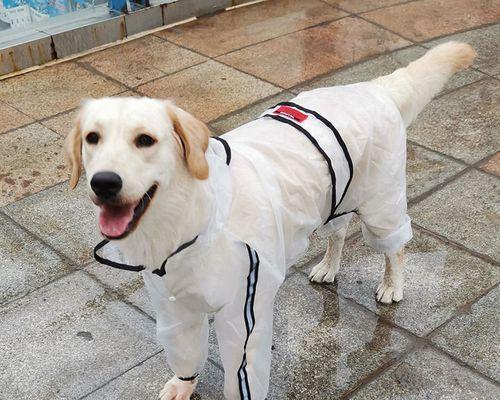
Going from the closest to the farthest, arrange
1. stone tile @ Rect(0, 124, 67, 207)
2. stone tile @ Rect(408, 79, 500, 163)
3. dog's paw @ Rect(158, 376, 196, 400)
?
dog's paw @ Rect(158, 376, 196, 400)
stone tile @ Rect(0, 124, 67, 207)
stone tile @ Rect(408, 79, 500, 163)

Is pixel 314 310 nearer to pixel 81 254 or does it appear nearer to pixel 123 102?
pixel 81 254

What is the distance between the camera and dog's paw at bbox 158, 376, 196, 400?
3.79 metres

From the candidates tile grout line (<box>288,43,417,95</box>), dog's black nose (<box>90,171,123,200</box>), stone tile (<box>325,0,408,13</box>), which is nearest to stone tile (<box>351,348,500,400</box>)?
dog's black nose (<box>90,171,123,200</box>)

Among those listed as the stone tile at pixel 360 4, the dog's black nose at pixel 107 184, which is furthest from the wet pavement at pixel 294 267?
the dog's black nose at pixel 107 184

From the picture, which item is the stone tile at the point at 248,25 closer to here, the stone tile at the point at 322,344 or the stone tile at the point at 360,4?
the stone tile at the point at 360,4

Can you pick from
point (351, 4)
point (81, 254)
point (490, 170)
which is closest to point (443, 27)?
point (351, 4)

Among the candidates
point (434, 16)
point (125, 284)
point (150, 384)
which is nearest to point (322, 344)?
point (150, 384)

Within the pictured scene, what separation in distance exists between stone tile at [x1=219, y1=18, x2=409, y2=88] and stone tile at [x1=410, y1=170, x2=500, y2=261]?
6.93 feet

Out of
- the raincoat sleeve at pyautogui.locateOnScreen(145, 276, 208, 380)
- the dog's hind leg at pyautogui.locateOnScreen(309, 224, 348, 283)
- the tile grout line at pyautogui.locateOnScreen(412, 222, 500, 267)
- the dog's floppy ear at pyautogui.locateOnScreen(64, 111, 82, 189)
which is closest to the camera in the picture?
the dog's floppy ear at pyautogui.locateOnScreen(64, 111, 82, 189)

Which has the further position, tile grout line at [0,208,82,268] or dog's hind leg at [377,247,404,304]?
tile grout line at [0,208,82,268]

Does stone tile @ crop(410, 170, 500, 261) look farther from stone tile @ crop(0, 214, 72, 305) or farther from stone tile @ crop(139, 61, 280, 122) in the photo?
stone tile @ crop(0, 214, 72, 305)

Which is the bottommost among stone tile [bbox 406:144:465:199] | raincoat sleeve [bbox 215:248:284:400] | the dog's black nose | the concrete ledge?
stone tile [bbox 406:144:465:199]

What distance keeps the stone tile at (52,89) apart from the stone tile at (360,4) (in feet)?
10.3

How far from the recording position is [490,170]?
18.7ft
